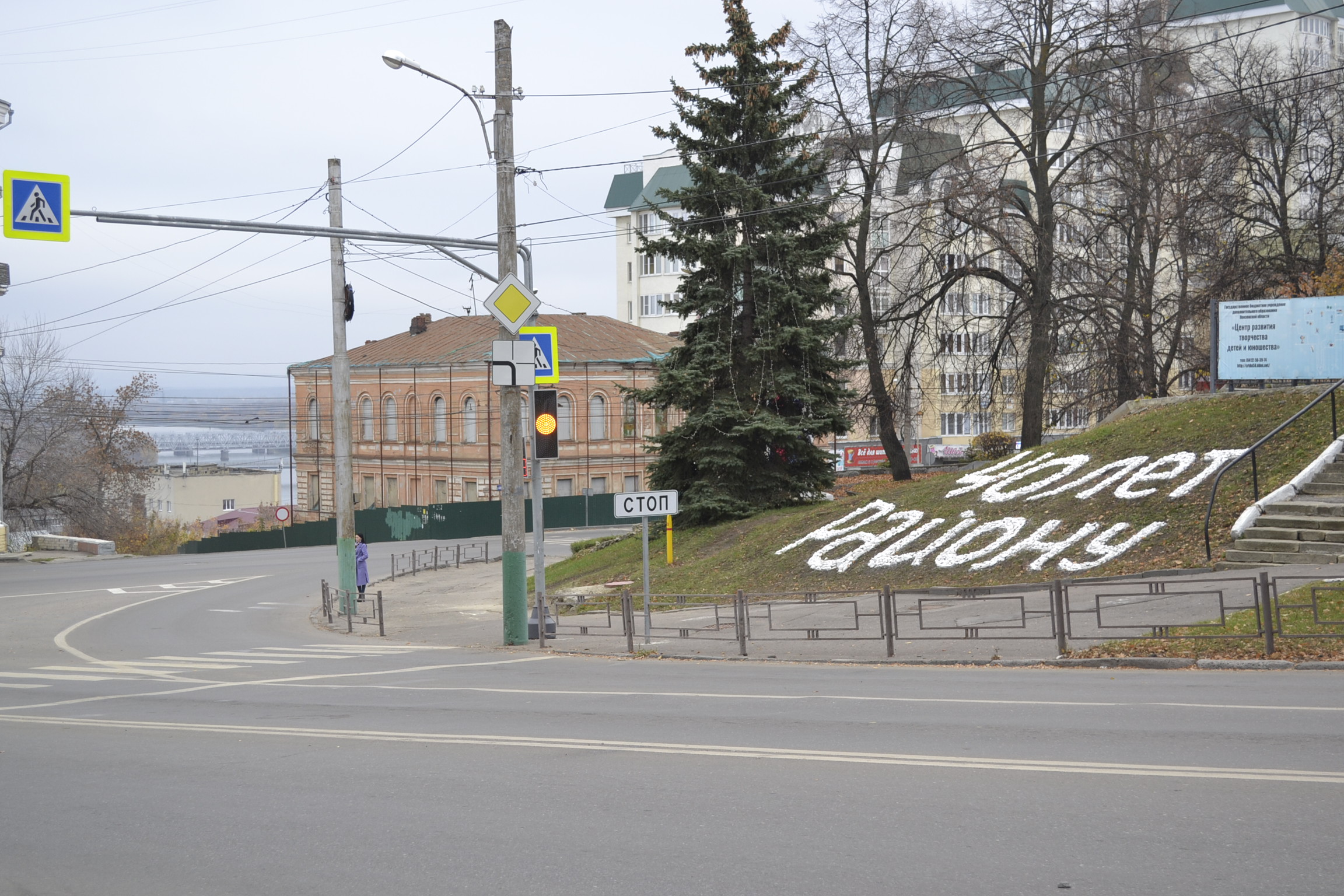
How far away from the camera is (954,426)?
87562mm

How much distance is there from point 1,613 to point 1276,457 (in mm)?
28902

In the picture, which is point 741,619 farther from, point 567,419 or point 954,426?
point 954,426

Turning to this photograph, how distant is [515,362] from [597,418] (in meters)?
49.7

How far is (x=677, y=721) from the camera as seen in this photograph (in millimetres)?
10445

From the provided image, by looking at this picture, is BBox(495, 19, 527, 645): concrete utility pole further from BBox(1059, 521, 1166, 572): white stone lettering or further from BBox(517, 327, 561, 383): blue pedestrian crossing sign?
BBox(1059, 521, 1166, 572): white stone lettering

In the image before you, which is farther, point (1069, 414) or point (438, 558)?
point (438, 558)

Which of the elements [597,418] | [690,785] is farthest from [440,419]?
[690,785]

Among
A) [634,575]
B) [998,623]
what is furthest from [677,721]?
[634,575]

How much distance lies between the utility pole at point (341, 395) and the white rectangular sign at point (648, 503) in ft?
37.6

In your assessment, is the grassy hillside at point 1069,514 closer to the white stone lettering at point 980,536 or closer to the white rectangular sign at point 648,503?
the white stone lettering at point 980,536

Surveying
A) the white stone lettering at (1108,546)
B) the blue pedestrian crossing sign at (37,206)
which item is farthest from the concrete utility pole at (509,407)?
the white stone lettering at (1108,546)

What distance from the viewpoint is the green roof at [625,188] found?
351 feet

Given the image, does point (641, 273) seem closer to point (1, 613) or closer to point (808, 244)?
point (808, 244)

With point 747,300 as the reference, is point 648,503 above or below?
below
